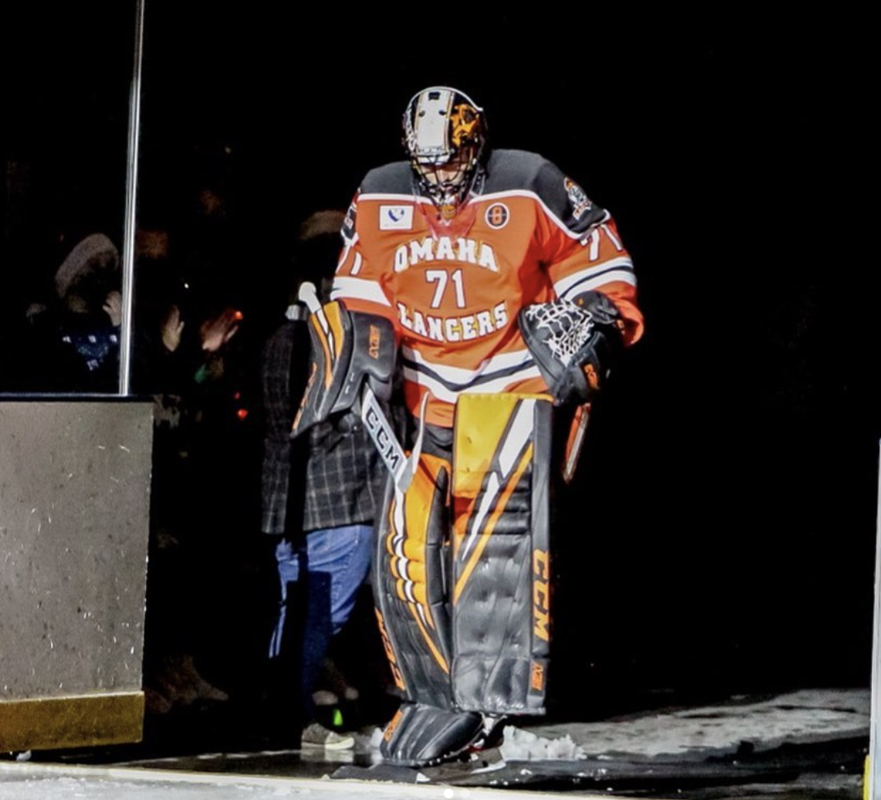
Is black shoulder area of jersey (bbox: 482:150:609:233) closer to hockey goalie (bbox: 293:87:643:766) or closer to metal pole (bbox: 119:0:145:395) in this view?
hockey goalie (bbox: 293:87:643:766)

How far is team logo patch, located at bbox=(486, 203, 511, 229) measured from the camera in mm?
5715

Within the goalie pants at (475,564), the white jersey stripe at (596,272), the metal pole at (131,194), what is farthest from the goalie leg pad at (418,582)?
the metal pole at (131,194)

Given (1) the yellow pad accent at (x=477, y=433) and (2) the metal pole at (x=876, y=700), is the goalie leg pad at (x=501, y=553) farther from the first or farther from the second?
(2) the metal pole at (x=876, y=700)

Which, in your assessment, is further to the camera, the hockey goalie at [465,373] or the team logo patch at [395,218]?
the team logo patch at [395,218]

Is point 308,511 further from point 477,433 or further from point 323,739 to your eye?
point 323,739

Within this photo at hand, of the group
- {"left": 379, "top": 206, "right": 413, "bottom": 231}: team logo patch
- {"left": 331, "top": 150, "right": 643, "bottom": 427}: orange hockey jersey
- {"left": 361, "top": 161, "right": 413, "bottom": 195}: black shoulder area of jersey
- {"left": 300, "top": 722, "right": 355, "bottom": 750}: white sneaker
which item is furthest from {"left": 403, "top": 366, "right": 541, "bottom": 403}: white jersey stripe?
{"left": 300, "top": 722, "right": 355, "bottom": 750}: white sneaker

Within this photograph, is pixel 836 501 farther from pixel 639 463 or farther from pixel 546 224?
pixel 546 224

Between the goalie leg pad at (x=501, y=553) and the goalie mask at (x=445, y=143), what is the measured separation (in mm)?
628

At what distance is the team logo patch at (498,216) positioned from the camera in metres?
5.71

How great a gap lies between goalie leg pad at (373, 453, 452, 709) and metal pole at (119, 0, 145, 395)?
97 cm

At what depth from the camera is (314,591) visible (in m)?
5.94

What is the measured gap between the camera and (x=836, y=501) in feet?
18.0

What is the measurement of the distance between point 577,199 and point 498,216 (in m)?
0.24

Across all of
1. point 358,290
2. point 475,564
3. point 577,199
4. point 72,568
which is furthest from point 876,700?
point 72,568
